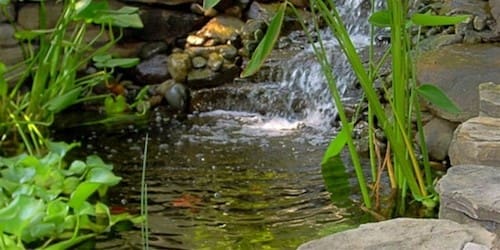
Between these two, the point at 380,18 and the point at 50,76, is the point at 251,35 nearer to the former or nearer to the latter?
the point at 50,76

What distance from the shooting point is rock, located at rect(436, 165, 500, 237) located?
162 cm

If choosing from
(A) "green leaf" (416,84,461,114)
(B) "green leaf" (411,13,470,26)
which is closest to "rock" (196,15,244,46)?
(A) "green leaf" (416,84,461,114)

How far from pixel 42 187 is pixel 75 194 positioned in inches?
9.8

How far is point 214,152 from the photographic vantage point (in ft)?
11.3

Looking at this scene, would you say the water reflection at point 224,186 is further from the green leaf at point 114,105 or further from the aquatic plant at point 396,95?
the green leaf at point 114,105

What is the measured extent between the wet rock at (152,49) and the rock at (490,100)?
260 centimetres

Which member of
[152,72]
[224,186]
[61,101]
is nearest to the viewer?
[224,186]

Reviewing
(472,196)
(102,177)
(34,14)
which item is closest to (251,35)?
(34,14)

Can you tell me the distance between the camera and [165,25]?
4934mm

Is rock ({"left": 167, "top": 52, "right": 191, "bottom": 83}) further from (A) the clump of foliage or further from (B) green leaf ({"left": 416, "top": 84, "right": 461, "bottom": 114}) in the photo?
(B) green leaf ({"left": 416, "top": 84, "right": 461, "bottom": 114})

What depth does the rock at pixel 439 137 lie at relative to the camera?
3092 millimetres

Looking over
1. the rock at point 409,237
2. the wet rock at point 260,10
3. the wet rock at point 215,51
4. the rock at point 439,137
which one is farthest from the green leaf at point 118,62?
the rock at point 409,237

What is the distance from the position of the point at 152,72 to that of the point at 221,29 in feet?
1.71

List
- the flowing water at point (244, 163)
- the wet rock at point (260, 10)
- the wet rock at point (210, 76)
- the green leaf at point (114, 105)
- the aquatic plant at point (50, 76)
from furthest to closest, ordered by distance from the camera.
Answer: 1. the wet rock at point (260, 10)
2. the wet rock at point (210, 76)
3. the green leaf at point (114, 105)
4. the aquatic plant at point (50, 76)
5. the flowing water at point (244, 163)
